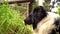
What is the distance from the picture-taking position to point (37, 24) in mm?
1243

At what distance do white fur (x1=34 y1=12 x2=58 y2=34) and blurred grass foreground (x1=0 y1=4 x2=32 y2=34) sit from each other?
29cm

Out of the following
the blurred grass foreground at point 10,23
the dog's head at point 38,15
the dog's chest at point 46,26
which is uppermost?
the blurred grass foreground at point 10,23

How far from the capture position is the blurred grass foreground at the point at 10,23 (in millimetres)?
776

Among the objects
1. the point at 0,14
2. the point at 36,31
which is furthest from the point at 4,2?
the point at 36,31

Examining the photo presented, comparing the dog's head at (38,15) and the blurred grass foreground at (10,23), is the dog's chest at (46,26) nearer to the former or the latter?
the dog's head at (38,15)

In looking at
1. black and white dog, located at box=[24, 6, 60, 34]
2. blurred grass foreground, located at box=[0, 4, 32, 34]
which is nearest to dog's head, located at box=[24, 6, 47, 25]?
black and white dog, located at box=[24, 6, 60, 34]

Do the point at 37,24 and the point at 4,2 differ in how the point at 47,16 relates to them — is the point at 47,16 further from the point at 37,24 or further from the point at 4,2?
the point at 4,2

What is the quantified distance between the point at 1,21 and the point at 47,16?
54 cm

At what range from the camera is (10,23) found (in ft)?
2.60

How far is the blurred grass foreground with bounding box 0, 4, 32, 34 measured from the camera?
2.55 feet

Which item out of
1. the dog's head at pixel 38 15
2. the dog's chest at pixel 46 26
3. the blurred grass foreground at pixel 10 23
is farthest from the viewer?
the dog's head at pixel 38 15

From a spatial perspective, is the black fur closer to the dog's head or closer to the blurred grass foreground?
the dog's head

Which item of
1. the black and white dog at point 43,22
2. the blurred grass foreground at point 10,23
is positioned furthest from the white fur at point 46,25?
the blurred grass foreground at point 10,23

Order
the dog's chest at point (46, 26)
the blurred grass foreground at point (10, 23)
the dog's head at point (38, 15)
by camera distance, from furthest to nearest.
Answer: the dog's head at point (38, 15), the dog's chest at point (46, 26), the blurred grass foreground at point (10, 23)
